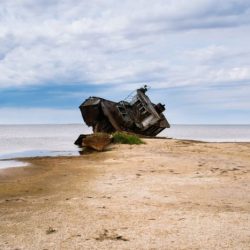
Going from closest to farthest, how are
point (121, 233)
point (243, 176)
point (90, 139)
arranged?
point (121, 233) → point (243, 176) → point (90, 139)

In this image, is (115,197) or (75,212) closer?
(75,212)

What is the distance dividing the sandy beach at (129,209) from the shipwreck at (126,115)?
61.8 ft

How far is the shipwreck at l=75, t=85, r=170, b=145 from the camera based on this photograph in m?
32.9

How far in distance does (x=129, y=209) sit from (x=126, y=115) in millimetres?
26878

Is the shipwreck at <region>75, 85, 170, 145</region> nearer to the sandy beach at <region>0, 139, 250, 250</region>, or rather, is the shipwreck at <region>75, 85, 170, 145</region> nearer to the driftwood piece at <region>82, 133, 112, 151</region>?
the driftwood piece at <region>82, 133, 112, 151</region>

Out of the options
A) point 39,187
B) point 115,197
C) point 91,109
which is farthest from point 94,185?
point 91,109

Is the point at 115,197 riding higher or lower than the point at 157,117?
lower

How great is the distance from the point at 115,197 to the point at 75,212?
5.31ft

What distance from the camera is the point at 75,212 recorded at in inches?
301

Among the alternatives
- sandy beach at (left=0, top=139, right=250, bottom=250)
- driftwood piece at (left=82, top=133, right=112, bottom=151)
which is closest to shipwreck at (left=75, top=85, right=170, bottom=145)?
driftwood piece at (left=82, top=133, right=112, bottom=151)

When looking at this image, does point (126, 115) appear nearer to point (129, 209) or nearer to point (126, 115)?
point (126, 115)

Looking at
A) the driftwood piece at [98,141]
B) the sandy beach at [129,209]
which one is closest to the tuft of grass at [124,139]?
the driftwood piece at [98,141]

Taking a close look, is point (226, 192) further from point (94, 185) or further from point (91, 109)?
point (91, 109)

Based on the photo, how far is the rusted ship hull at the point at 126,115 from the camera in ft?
108
